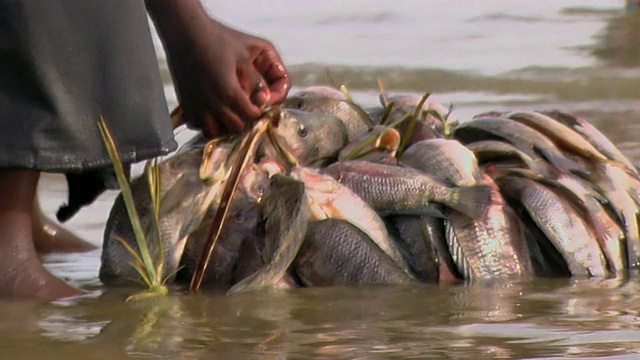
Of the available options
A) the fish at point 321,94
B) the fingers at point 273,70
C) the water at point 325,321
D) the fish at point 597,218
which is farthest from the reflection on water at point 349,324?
the fish at point 321,94

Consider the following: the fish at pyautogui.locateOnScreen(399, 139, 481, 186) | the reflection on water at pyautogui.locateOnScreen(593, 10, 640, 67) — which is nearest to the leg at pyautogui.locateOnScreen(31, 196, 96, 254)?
the fish at pyautogui.locateOnScreen(399, 139, 481, 186)

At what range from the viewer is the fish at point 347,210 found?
446cm

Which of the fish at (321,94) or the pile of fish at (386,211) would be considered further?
the fish at (321,94)

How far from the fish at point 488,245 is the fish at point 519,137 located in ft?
1.18

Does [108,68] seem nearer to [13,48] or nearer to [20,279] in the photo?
[13,48]

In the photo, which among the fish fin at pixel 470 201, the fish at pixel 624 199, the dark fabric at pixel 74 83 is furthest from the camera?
the fish at pixel 624 199

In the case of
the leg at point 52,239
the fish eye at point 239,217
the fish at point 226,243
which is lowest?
the leg at point 52,239

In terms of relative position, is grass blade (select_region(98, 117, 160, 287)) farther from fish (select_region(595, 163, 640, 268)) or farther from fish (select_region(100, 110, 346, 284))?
fish (select_region(595, 163, 640, 268))

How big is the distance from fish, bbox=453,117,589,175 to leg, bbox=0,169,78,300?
1617mm

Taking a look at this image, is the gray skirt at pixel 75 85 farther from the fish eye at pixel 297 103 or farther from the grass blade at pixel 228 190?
the fish eye at pixel 297 103

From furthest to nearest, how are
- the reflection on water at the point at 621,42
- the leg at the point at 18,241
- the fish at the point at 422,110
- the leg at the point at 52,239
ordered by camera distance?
the reflection on water at the point at 621,42 < the leg at the point at 52,239 < the fish at the point at 422,110 < the leg at the point at 18,241

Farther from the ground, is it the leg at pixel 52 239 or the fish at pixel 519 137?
the fish at pixel 519 137

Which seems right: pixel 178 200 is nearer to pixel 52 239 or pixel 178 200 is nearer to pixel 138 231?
pixel 138 231

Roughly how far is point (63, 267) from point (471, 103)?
4428mm
